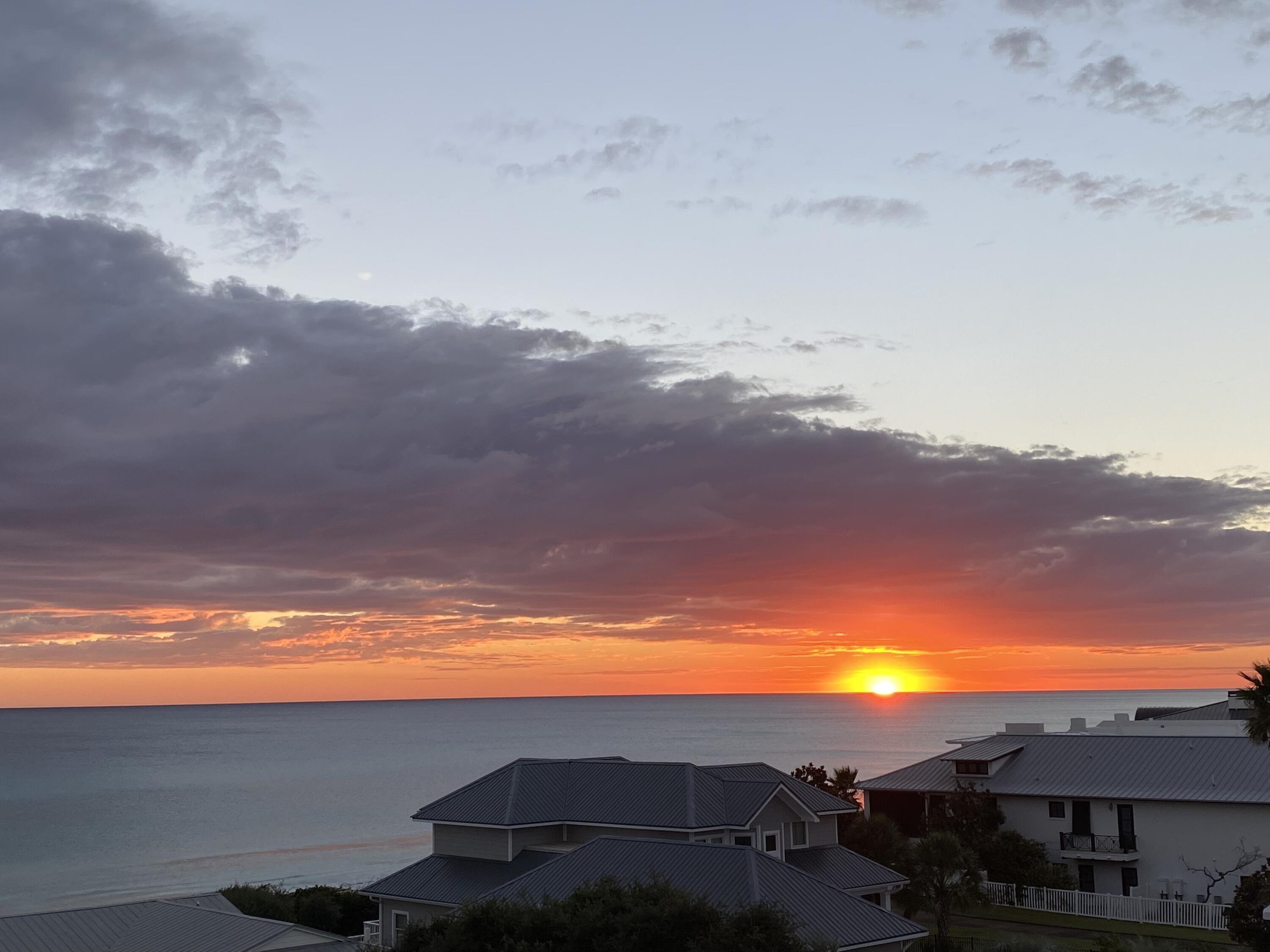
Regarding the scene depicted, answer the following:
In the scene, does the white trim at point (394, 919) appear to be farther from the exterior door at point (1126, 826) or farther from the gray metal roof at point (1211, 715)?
the gray metal roof at point (1211, 715)

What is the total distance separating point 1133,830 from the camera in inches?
2024

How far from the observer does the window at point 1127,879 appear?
50938mm

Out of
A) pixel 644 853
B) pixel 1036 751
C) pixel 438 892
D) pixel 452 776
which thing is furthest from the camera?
pixel 452 776

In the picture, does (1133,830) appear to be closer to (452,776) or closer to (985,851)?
(985,851)

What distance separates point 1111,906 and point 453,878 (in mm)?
25307

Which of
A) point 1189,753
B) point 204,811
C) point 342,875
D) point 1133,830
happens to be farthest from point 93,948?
point 204,811

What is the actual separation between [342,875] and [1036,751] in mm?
49585

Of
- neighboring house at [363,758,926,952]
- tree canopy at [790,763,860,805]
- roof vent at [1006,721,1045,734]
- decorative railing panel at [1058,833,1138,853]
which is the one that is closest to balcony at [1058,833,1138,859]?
decorative railing panel at [1058,833,1138,853]

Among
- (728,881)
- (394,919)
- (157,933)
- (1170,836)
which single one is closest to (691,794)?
(728,881)

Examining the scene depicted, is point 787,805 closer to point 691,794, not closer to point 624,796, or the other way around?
point 691,794

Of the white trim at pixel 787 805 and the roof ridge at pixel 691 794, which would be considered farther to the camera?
the white trim at pixel 787 805

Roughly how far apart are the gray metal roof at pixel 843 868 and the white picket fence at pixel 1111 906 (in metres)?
8.77

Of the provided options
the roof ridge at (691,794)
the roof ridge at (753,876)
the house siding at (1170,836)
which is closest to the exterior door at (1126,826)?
the house siding at (1170,836)

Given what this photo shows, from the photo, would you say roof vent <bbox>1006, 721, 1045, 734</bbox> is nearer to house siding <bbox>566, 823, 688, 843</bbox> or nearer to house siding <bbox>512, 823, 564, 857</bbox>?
house siding <bbox>566, 823, 688, 843</bbox>
